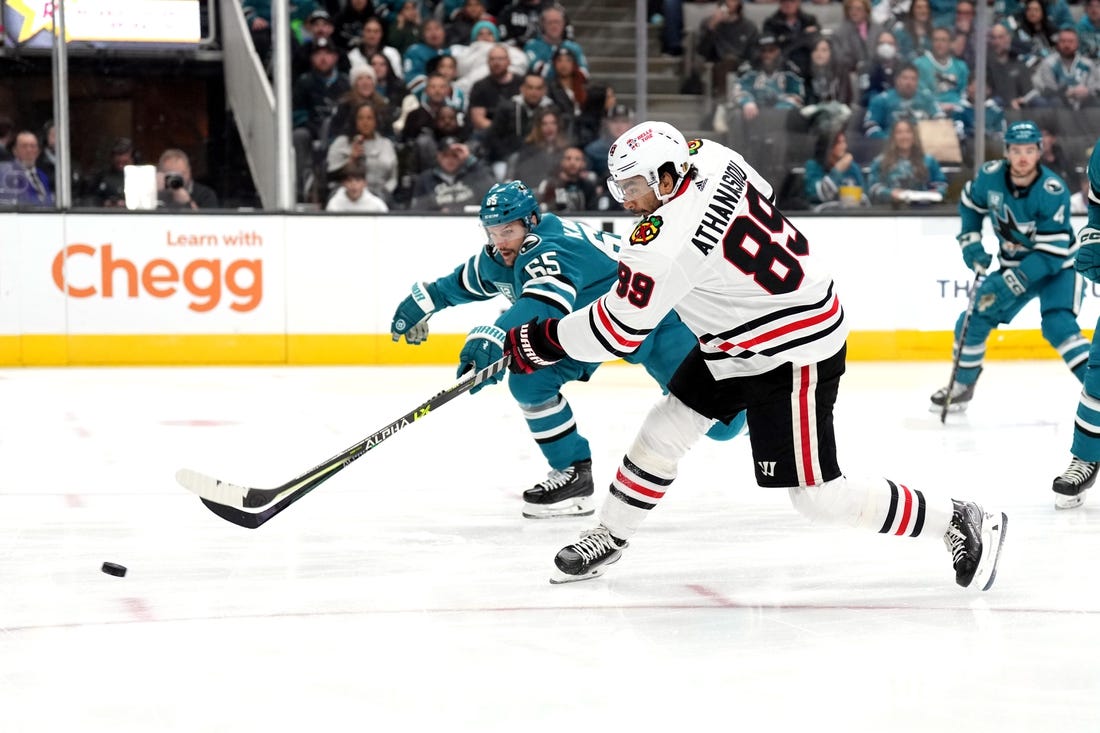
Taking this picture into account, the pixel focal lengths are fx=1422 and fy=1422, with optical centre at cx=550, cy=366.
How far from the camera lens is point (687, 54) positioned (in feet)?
25.0

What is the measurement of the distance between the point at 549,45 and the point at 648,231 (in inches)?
210

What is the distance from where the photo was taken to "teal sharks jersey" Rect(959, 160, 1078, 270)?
199 inches

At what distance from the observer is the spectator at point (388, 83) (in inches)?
295

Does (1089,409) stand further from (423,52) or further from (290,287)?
(423,52)

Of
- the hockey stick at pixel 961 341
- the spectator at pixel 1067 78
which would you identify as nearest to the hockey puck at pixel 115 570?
the hockey stick at pixel 961 341

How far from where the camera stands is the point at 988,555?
2816 millimetres

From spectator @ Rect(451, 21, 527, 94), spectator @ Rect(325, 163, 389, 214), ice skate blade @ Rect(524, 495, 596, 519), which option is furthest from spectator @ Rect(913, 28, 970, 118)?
ice skate blade @ Rect(524, 495, 596, 519)

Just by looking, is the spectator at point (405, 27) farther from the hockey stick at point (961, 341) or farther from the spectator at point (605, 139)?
the hockey stick at point (961, 341)

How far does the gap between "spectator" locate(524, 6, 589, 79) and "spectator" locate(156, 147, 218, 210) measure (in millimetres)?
1850

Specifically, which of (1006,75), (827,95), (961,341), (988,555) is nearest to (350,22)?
(827,95)

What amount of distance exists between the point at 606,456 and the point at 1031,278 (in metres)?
1.73

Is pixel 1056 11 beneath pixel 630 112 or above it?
above

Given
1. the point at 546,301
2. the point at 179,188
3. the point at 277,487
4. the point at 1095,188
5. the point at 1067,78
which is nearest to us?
the point at 277,487

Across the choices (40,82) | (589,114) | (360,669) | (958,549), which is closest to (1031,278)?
(958,549)
